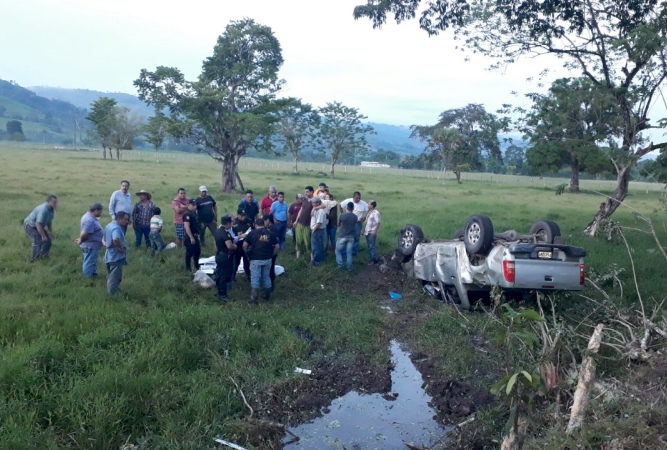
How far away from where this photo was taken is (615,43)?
10977 mm

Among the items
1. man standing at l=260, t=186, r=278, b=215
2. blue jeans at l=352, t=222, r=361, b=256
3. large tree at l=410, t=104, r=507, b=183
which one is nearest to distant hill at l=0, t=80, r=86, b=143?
large tree at l=410, t=104, r=507, b=183

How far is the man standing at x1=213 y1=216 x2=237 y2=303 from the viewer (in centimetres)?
897

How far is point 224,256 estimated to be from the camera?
897 centimetres

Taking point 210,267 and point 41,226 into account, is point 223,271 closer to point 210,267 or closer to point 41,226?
point 210,267

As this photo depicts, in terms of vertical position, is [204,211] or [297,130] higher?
[297,130]

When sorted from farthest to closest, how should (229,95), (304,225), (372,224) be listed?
(229,95) < (304,225) < (372,224)

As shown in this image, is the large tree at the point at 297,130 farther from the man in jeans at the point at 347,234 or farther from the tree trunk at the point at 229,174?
the man in jeans at the point at 347,234

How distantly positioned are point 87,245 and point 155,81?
16.0 metres

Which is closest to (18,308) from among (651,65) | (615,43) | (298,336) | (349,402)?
(298,336)

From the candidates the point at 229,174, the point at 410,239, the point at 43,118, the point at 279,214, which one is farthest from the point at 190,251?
the point at 43,118

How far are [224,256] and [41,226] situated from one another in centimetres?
329

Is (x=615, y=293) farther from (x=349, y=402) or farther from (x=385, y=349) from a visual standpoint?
(x=349, y=402)

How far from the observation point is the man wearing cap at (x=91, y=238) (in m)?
8.76

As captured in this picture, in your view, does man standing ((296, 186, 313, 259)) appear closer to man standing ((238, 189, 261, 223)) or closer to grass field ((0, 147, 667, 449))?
grass field ((0, 147, 667, 449))
